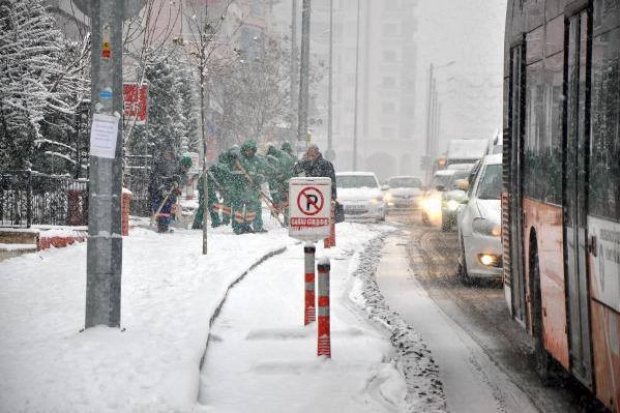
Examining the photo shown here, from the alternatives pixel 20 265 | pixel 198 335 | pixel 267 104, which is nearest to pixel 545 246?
pixel 198 335

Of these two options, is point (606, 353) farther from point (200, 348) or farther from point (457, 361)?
point (200, 348)

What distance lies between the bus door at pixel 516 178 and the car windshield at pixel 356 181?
72.5 feet

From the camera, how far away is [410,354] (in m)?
9.03

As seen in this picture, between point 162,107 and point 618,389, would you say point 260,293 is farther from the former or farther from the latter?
point 162,107

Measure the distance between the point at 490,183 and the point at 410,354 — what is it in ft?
→ 21.4

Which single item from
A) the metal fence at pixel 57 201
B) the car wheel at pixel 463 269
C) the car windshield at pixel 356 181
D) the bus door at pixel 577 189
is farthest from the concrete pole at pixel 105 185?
the car windshield at pixel 356 181

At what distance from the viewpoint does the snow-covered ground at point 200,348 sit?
267 inches

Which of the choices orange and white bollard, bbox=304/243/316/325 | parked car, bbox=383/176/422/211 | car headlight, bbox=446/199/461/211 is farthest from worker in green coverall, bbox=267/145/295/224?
parked car, bbox=383/176/422/211

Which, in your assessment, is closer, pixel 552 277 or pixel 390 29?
pixel 552 277

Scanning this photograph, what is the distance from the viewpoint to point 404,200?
4178 cm

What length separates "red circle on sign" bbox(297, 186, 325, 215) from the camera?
362 inches

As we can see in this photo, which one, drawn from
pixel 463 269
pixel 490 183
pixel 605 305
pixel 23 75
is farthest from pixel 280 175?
pixel 605 305

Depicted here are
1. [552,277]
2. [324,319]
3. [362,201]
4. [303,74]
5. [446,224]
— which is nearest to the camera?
[552,277]

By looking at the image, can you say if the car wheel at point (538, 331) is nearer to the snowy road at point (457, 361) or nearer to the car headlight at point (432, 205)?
the snowy road at point (457, 361)
